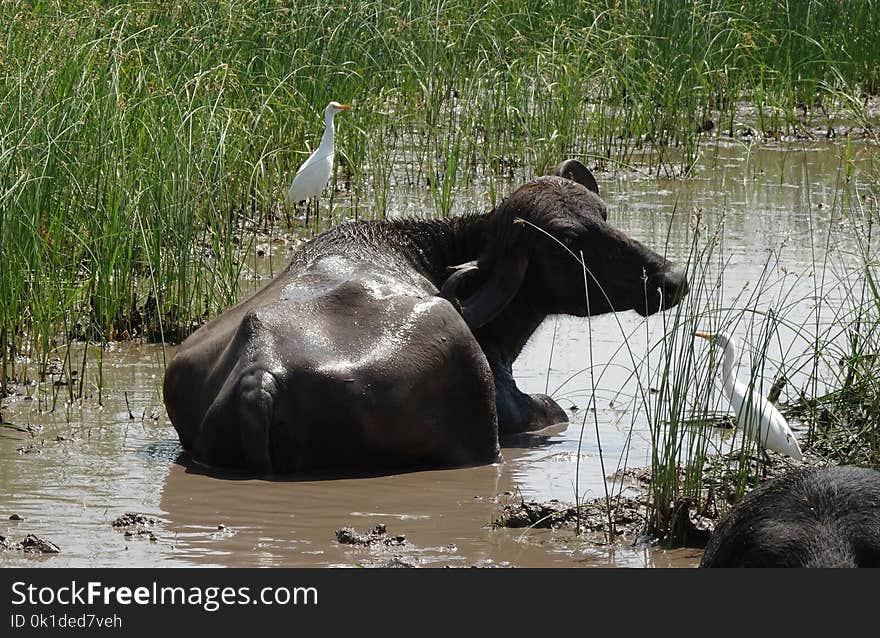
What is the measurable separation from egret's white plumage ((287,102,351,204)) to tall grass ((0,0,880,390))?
0.22 metres

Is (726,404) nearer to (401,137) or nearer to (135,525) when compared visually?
(135,525)

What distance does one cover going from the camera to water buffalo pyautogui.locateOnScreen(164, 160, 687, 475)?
6219mm

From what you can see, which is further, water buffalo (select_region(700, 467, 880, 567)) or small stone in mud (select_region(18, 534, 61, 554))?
small stone in mud (select_region(18, 534, 61, 554))

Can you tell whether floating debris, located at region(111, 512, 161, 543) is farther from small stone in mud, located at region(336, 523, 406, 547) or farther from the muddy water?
small stone in mud, located at region(336, 523, 406, 547)

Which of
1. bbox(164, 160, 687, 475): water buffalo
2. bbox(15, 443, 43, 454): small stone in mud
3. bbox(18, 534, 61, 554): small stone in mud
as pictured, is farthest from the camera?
bbox(15, 443, 43, 454): small stone in mud

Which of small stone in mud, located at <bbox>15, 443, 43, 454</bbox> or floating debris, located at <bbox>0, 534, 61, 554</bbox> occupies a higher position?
small stone in mud, located at <bbox>15, 443, 43, 454</bbox>

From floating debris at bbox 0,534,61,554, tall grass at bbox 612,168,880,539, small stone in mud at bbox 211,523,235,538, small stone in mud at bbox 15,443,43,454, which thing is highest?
tall grass at bbox 612,168,880,539

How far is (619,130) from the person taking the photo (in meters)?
14.2

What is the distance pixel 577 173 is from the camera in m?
7.96

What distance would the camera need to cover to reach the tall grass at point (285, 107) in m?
8.40

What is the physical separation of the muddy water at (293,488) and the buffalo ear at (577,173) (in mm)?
916

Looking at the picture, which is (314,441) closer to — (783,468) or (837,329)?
(783,468)

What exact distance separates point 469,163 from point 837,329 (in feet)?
15.1

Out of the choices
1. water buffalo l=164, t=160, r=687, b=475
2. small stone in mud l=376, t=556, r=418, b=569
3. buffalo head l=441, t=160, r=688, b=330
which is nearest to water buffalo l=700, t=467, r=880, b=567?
small stone in mud l=376, t=556, r=418, b=569
